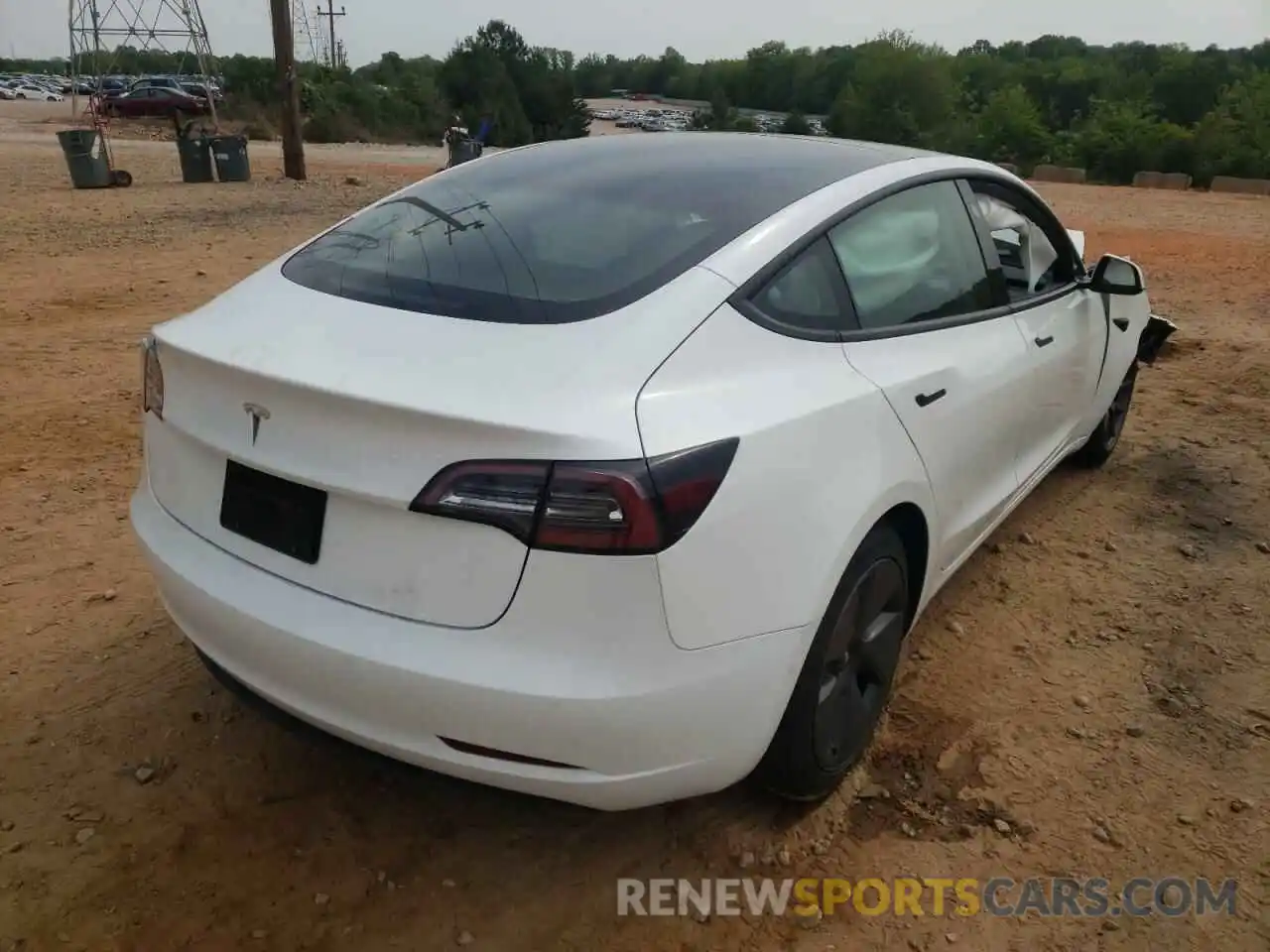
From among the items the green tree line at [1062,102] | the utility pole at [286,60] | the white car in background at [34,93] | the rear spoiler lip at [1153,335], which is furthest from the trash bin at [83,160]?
the white car in background at [34,93]

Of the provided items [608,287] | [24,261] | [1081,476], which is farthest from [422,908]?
[24,261]

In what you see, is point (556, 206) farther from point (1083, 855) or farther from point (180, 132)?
point (180, 132)

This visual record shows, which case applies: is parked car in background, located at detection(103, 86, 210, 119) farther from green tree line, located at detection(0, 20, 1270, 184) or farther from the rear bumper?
the rear bumper

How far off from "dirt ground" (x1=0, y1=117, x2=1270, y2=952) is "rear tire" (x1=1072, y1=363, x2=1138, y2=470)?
0.46 feet

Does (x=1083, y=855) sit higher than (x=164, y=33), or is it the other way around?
(x=164, y=33)

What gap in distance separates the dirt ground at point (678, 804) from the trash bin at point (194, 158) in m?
13.4

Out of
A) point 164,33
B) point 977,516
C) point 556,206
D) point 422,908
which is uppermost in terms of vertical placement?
point 164,33

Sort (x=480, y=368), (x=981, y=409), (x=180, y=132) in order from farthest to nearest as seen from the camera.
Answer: (x=180, y=132) < (x=981, y=409) < (x=480, y=368)

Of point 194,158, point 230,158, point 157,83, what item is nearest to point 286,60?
point 230,158

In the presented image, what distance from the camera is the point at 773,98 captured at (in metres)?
95.4

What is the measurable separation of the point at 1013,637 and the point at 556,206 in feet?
6.93

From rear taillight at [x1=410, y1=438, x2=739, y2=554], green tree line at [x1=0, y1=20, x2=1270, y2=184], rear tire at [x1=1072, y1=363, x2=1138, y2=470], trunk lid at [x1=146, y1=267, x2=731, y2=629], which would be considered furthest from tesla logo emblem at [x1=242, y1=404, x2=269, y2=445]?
green tree line at [x1=0, y1=20, x2=1270, y2=184]

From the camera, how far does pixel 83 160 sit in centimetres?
1489

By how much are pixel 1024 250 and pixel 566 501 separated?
9.21ft
